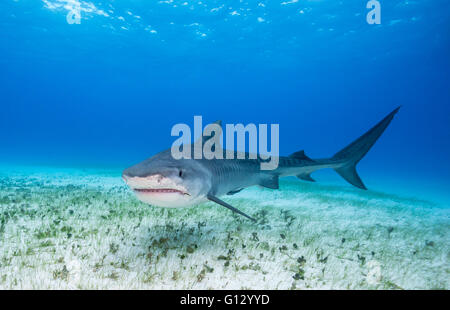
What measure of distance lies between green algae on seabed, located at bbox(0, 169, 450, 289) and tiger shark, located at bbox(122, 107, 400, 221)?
35.6 inches

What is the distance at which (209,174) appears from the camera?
439cm

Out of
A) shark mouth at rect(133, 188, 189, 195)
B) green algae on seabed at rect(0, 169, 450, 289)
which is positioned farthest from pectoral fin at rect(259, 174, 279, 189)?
shark mouth at rect(133, 188, 189, 195)

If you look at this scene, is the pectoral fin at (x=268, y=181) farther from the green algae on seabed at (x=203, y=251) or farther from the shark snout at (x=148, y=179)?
the shark snout at (x=148, y=179)

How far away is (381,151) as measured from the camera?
6127 inches

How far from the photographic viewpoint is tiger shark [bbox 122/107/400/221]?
3.19 m

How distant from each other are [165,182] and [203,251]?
1747 millimetres

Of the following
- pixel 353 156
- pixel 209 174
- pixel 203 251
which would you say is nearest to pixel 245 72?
pixel 353 156

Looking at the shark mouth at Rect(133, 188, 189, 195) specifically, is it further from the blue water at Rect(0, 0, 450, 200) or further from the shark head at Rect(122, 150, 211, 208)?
the blue water at Rect(0, 0, 450, 200)

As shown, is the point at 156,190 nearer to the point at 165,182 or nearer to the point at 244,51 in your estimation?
the point at 165,182

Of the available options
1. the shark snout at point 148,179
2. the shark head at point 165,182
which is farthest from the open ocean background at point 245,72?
Result: the shark snout at point 148,179

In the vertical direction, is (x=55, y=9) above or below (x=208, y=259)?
above
